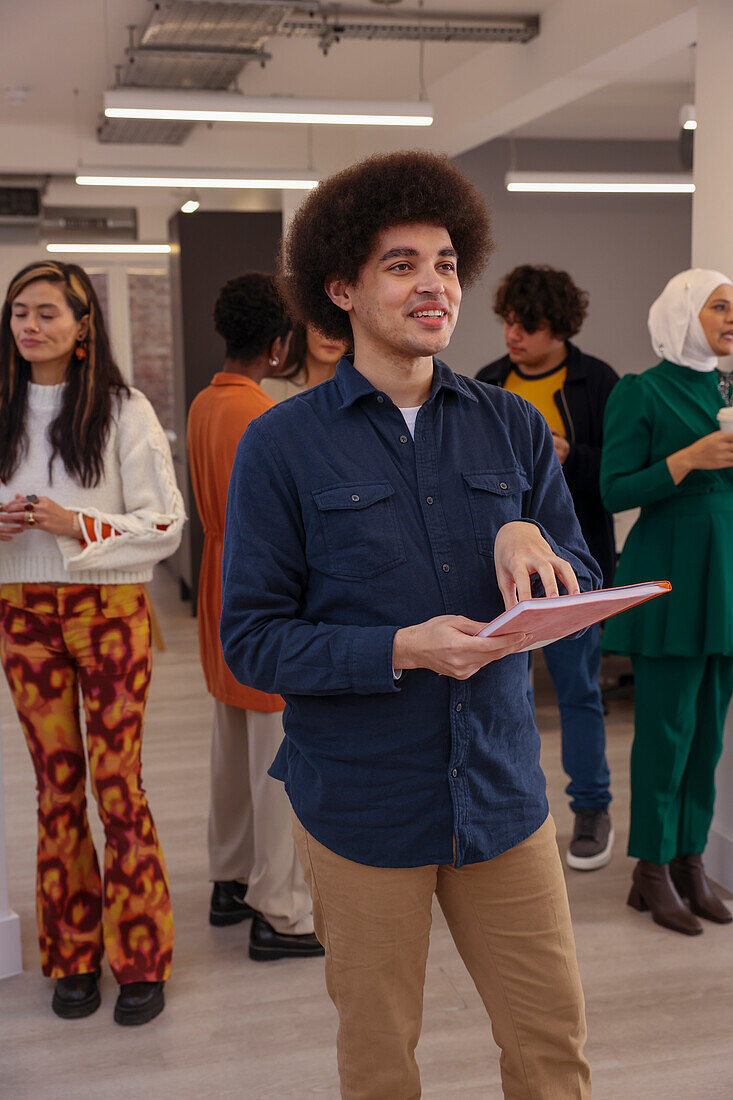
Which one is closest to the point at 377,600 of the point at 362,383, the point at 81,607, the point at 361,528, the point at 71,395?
the point at 361,528

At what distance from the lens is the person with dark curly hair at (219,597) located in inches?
110

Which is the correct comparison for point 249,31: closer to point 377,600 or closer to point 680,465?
point 680,465

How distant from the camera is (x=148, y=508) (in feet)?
8.45

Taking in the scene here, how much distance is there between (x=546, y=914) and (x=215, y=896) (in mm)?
1789

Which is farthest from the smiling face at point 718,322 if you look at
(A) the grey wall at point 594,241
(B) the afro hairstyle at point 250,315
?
(A) the grey wall at point 594,241

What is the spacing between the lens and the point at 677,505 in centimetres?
292

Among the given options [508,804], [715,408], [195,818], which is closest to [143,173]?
[195,818]

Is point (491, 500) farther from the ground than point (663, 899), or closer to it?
farther from the ground

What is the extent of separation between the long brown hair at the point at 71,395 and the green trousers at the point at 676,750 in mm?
1580

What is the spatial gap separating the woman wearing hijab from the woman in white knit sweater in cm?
124

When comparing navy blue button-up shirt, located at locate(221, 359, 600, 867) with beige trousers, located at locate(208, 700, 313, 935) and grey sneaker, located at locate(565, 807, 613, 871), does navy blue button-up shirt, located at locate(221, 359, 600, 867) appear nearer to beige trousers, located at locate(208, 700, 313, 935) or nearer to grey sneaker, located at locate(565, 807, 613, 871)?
beige trousers, located at locate(208, 700, 313, 935)

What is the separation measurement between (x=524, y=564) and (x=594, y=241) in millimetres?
7965

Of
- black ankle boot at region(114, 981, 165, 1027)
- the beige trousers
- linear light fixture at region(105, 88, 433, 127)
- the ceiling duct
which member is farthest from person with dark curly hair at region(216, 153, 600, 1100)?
the ceiling duct

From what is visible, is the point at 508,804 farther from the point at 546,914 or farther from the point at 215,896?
the point at 215,896
